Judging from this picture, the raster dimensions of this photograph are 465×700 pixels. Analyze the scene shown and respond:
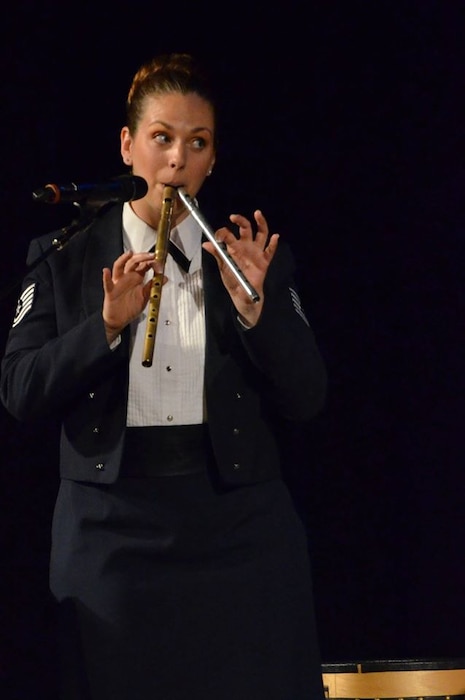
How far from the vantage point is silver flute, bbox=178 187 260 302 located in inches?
88.0

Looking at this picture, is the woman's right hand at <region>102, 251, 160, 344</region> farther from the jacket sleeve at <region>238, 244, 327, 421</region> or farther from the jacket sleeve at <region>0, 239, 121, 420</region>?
the jacket sleeve at <region>238, 244, 327, 421</region>

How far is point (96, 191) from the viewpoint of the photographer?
2076mm

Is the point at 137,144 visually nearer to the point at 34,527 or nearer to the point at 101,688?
the point at 101,688

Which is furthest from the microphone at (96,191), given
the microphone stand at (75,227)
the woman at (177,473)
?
the woman at (177,473)

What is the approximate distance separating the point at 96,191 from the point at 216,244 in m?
0.29

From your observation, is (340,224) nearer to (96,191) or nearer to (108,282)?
(108,282)

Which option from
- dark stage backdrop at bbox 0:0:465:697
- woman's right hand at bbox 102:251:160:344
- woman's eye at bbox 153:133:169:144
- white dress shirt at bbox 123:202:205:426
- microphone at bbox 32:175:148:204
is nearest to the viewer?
microphone at bbox 32:175:148:204

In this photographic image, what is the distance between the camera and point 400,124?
333cm

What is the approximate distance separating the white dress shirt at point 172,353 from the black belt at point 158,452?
0.06 ft

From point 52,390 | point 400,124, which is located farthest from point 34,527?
point 400,124

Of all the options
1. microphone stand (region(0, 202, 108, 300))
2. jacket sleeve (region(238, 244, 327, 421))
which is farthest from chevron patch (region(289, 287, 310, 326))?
microphone stand (region(0, 202, 108, 300))

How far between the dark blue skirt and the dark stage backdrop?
1.02m

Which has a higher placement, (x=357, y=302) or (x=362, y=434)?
A: (x=357, y=302)

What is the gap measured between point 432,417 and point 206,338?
117 cm
